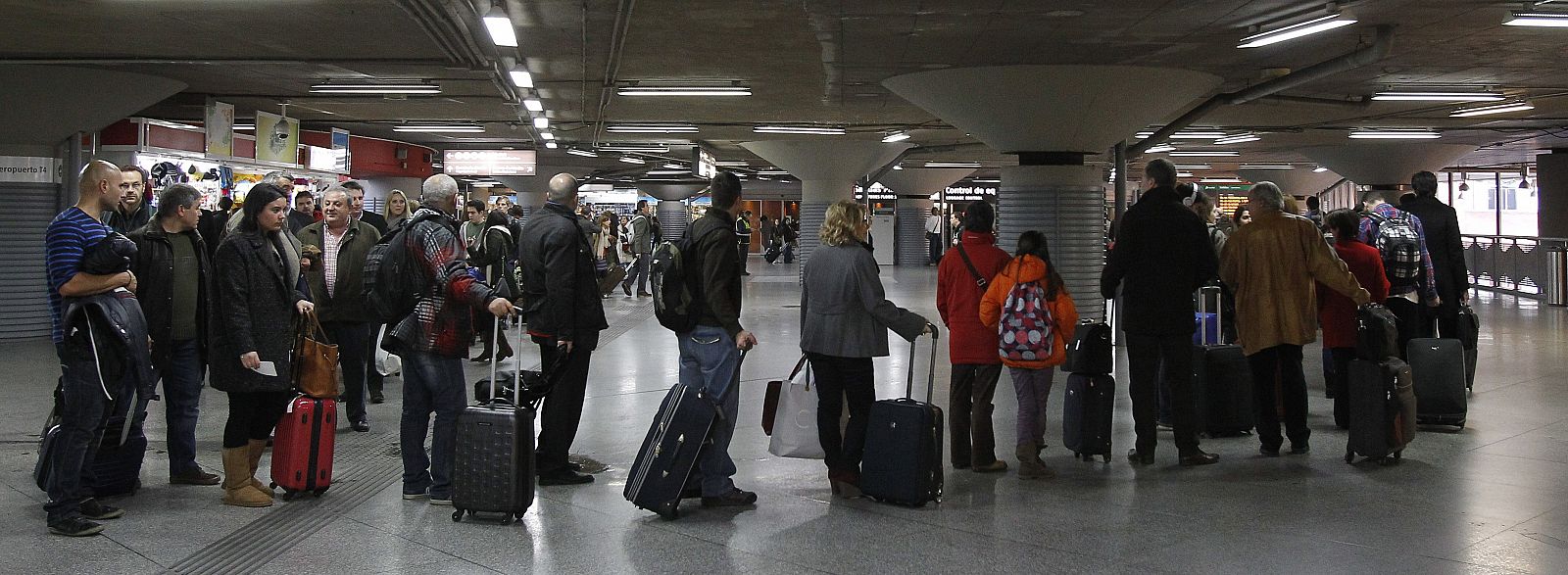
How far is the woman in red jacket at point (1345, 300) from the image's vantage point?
727 centimetres

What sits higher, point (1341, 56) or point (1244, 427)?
point (1341, 56)

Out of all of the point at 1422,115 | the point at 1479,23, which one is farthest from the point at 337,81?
the point at 1422,115

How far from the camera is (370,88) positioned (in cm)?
1517

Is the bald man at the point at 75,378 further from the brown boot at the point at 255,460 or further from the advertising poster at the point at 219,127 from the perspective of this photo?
the advertising poster at the point at 219,127

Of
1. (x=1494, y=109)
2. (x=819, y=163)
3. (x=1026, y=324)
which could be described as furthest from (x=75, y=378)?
(x=819, y=163)

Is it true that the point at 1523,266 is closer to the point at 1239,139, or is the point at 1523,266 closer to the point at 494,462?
the point at 1239,139

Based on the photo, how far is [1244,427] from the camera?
7.37 m

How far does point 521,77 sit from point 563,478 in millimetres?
8238

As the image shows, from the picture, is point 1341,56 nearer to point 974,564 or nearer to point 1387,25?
point 1387,25

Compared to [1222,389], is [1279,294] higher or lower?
higher

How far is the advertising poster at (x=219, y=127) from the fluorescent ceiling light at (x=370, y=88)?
170 cm

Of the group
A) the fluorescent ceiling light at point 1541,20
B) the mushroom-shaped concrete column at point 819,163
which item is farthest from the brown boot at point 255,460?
the mushroom-shaped concrete column at point 819,163

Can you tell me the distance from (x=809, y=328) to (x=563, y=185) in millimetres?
1412

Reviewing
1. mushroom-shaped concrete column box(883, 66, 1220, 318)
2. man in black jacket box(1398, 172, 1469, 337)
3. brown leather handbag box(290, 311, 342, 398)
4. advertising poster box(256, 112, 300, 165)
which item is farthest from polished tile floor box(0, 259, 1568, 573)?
advertising poster box(256, 112, 300, 165)
